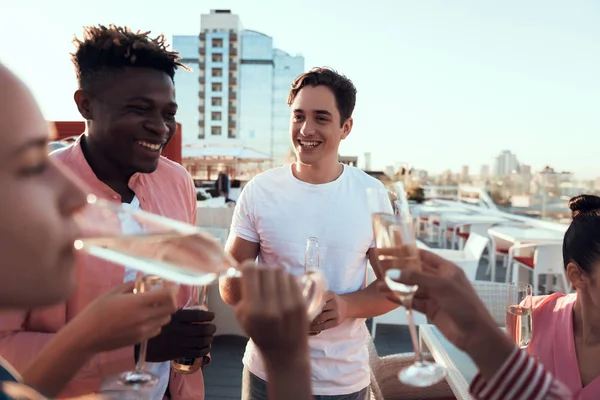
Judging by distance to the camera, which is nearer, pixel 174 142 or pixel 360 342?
pixel 360 342

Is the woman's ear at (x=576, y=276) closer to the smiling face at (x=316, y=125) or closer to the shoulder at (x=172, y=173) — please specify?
the smiling face at (x=316, y=125)

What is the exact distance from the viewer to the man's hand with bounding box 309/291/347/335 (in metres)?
1.69

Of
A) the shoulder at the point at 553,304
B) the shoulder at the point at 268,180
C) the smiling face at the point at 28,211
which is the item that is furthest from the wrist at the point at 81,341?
the shoulder at the point at 553,304

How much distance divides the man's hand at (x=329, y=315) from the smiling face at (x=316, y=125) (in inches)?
27.4

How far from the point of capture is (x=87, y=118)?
5.41 feet

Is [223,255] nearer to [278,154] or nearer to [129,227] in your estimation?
[129,227]

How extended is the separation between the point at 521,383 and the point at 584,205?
1.46 metres

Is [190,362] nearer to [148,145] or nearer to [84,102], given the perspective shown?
[148,145]

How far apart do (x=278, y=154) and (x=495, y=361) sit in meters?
67.2

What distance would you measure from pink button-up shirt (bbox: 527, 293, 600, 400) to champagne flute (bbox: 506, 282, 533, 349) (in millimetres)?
85

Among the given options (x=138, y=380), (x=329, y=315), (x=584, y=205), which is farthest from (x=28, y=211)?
(x=584, y=205)

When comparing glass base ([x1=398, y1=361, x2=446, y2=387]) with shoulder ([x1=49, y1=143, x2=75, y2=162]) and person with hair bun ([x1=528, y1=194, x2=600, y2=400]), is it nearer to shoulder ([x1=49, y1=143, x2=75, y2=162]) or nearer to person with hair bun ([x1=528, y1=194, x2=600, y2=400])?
person with hair bun ([x1=528, y1=194, x2=600, y2=400])

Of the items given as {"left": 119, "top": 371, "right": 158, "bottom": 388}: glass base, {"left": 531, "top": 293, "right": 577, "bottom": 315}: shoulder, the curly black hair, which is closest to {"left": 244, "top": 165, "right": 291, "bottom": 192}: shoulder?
the curly black hair

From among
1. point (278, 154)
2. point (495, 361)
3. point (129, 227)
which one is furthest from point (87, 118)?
point (278, 154)
